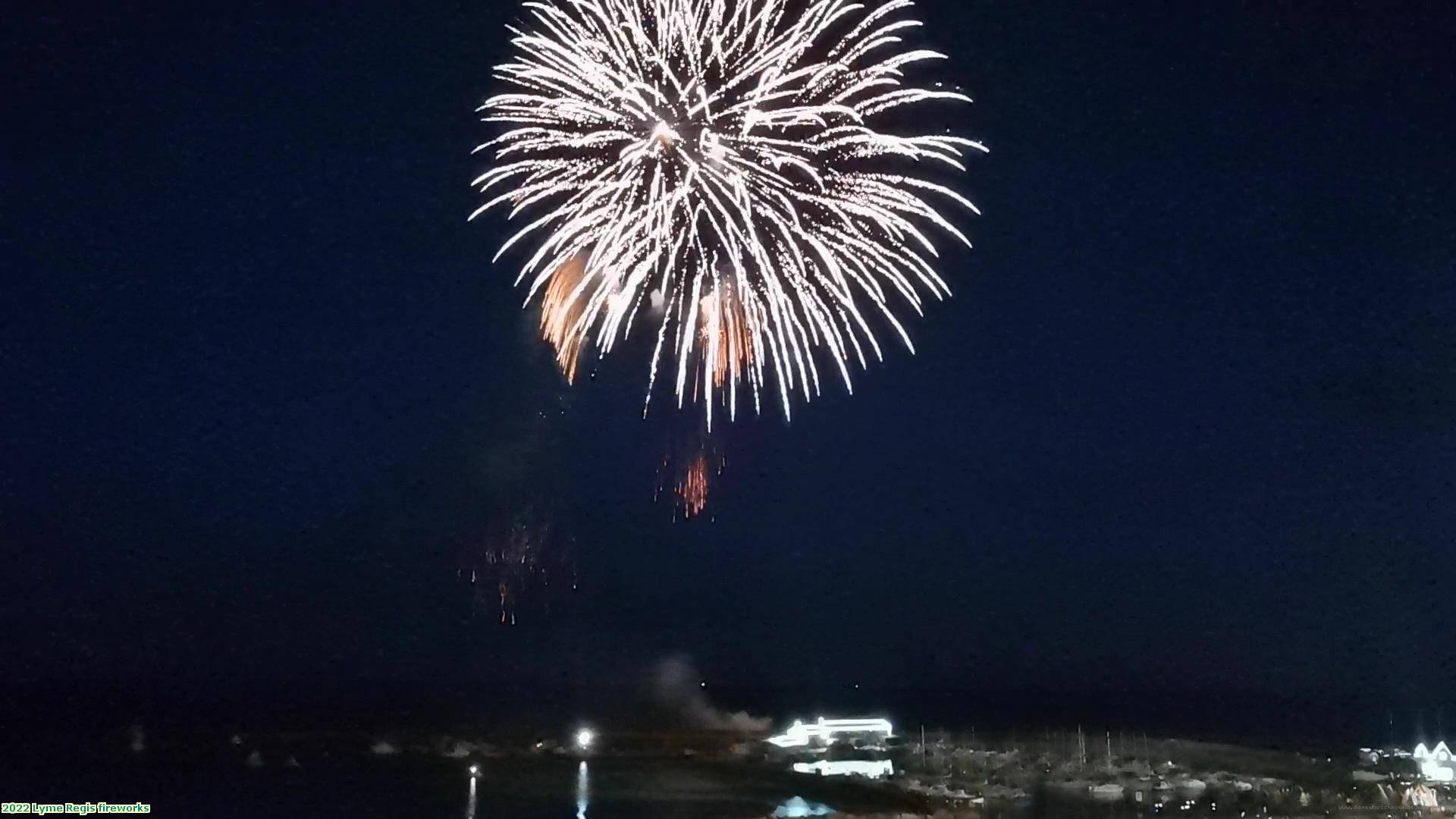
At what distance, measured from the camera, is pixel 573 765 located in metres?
50.4

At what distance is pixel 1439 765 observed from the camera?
45.5 metres

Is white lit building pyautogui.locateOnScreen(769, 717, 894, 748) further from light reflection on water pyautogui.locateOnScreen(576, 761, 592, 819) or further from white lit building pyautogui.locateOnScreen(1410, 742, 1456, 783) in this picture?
white lit building pyautogui.locateOnScreen(1410, 742, 1456, 783)

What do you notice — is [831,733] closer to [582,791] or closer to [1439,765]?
[582,791]

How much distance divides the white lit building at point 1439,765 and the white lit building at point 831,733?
23535 mm

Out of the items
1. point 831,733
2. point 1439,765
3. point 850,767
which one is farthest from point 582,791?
point 1439,765

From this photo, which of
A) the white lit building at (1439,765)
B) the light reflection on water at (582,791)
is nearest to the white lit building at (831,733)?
the light reflection on water at (582,791)

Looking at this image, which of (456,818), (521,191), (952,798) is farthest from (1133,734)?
(521,191)

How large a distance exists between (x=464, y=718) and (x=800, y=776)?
2225 inches

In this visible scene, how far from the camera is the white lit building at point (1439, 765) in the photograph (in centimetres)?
4328

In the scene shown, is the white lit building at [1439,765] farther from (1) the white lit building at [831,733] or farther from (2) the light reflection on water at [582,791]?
(2) the light reflection on water at [582,791]

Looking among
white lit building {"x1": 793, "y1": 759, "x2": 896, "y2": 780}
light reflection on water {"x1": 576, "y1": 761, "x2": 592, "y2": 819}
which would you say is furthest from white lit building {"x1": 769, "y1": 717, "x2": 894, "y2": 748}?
light reflection on water {"x1": 576, "y1": 761, "x2": 592, "y2": 819}

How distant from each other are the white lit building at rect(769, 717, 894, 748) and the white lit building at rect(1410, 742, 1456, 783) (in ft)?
77.2

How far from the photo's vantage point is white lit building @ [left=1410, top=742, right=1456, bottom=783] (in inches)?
1704

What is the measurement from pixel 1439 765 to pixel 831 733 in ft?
87.1
